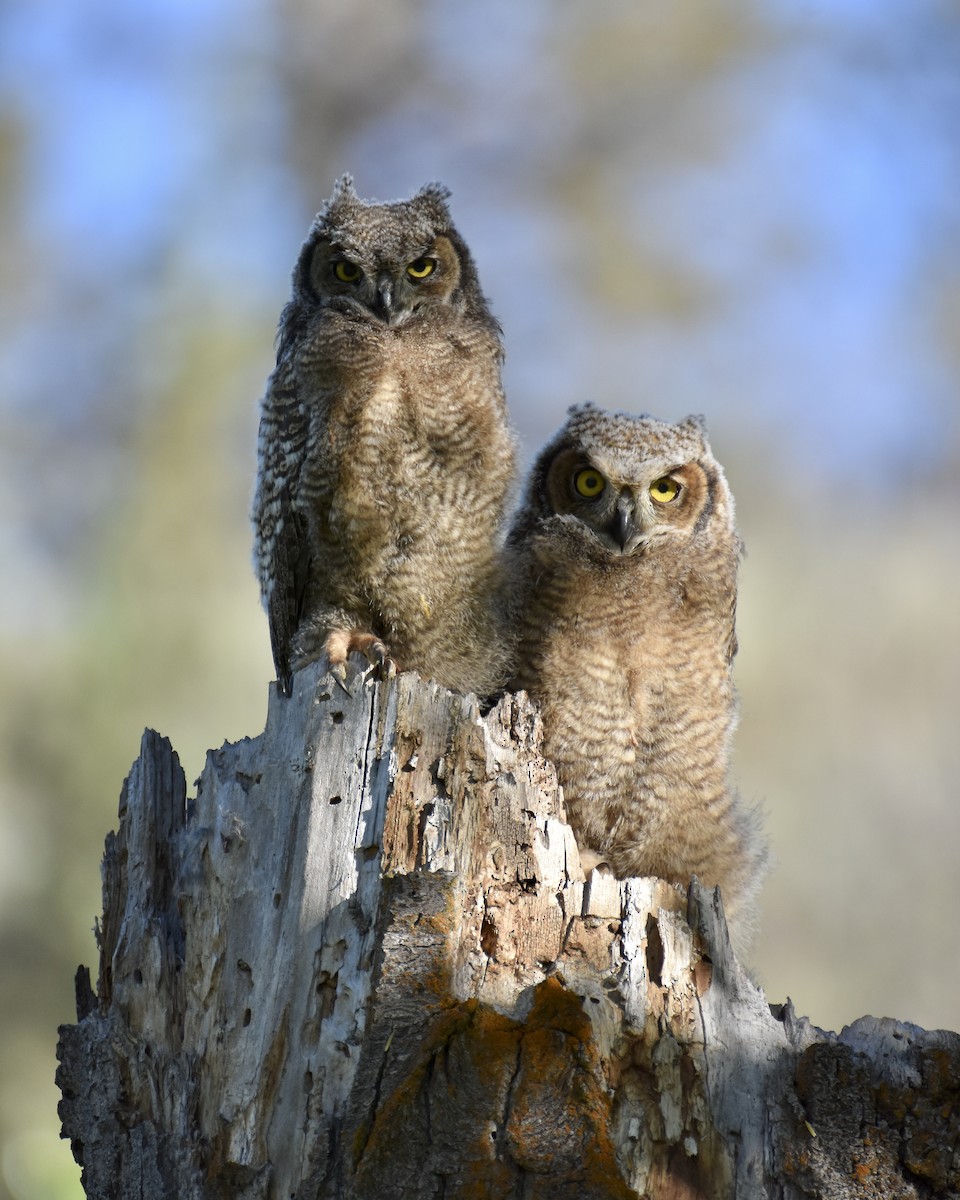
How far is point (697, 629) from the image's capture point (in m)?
3.50

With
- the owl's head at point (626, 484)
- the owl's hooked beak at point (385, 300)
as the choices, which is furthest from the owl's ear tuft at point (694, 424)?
the owl's hooked beak at point (385, 300)

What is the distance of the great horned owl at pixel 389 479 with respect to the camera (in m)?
3.38

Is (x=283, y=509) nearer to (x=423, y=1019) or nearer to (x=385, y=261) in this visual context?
(x=385, y=261)

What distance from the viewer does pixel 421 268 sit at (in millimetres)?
3719

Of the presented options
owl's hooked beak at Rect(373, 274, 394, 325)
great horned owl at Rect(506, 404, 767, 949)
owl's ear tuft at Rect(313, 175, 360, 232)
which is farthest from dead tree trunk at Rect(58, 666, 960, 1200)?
owl's ear tuft at Rect(313, 175, 360, 232)

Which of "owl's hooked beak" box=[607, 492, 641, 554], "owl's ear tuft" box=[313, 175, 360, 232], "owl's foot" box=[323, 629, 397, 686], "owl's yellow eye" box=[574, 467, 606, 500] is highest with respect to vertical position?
"owl's ear tuft" box=[313, 175, 360, 232]

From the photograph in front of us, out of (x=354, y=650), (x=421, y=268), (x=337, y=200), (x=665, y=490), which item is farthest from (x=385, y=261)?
(x=354, y=650)

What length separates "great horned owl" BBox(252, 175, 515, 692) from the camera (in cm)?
338

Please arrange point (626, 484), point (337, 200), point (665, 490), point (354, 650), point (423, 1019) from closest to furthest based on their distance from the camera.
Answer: point (423, 1019) < point (354, 650) < point (626, 484) < point (665, 490) < point (337, 200)

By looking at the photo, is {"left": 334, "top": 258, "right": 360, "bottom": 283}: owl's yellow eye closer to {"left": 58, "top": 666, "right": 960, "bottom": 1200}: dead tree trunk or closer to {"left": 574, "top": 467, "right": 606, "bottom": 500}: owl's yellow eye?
{"left": 574, "top": 467, "right": 606, "bottom": 500}: owl's yellow eye

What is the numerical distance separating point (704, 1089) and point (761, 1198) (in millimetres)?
208

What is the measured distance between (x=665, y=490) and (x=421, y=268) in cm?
91

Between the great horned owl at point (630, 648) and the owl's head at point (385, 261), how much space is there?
557 mm

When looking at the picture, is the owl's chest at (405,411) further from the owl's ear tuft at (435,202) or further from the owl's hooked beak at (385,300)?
the owl's ear tuft at (435,202)
